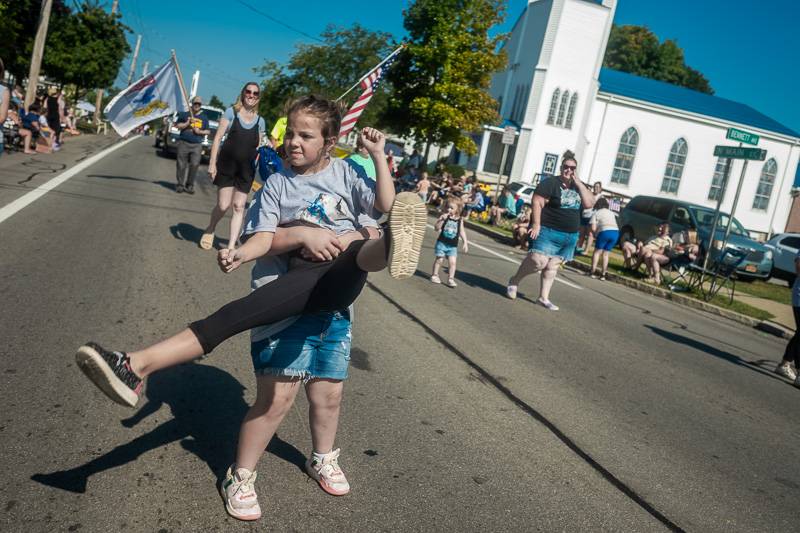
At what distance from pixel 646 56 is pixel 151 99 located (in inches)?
2920

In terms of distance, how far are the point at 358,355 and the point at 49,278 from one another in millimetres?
3051

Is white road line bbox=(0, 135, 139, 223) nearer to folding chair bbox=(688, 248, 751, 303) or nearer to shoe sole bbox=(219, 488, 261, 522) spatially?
shoe sole bbox=(219, 488, 261, 522)

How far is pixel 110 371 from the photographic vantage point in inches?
97.3

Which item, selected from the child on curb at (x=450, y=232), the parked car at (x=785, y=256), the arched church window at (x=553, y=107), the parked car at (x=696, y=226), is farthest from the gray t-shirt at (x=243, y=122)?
the arched church window at (x=553, y=107)

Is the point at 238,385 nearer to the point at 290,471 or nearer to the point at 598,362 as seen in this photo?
the point at 290,471

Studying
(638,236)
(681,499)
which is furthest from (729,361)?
(638,236)

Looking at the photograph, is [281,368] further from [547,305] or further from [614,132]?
[614,132]

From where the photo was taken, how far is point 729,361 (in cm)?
817

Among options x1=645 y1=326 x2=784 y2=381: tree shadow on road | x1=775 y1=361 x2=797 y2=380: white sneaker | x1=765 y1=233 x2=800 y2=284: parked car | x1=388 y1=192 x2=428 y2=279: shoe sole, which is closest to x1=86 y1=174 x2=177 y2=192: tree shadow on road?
x1=645 y1=326 x2=784 y2=381: tree shadow on road

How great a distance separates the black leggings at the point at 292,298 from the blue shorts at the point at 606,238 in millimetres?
12093

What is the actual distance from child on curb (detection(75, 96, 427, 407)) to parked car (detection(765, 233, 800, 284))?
22.1m

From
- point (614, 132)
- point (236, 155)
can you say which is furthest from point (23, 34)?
point (614, 132)

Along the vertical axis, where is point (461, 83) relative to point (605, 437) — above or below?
above

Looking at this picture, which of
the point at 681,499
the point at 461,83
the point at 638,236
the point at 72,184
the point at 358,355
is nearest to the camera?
the point at 681,499
